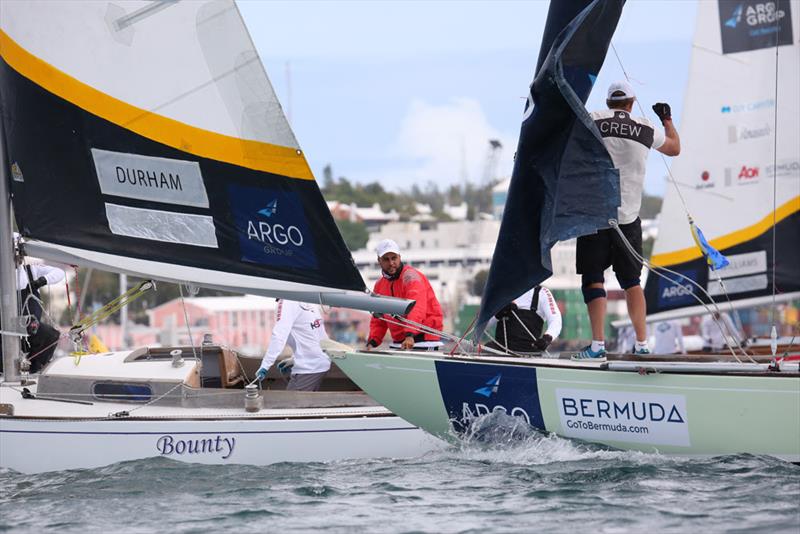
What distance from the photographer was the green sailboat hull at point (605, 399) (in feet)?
22.4

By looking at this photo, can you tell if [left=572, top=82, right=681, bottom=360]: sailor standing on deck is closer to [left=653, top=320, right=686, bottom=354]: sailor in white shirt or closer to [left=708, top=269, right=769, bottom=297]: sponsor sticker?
[left=708, top=269, right=769, bottom=297]: sponsor sticker

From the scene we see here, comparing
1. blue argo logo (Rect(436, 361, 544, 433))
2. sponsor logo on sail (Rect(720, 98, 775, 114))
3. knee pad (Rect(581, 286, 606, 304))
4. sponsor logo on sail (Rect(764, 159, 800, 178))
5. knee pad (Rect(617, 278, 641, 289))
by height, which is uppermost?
sponsor logo on sail (Rect(720, 98, 775, 114))

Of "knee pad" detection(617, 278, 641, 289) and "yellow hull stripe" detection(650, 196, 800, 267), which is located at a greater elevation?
"yellow hull stripe" detection(650, 196, 800, 267)

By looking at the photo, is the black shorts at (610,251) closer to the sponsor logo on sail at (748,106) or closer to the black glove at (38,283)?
the black glove at (38,283)

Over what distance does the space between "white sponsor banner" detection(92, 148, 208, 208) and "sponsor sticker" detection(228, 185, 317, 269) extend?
26 cm

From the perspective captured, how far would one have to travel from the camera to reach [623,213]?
770 cm

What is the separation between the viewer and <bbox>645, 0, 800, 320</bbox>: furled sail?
46.2 feet

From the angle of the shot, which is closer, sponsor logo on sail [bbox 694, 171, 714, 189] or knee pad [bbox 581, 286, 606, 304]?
knee pad [bbox 581, 286, 606, 304]

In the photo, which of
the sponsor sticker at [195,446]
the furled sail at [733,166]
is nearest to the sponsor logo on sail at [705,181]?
the furled sail at [733,166]

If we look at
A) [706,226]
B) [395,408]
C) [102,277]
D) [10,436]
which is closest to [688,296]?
[706,226]

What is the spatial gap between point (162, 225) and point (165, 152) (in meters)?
0.47

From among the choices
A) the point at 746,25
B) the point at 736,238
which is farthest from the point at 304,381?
the point at 746,25

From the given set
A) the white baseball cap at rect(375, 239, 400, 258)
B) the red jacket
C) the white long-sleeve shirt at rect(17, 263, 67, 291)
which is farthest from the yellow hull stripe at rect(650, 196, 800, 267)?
the white long-sleeve shirt at rect(17, 263, 67, 291)

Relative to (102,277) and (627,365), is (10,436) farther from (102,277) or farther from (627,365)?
(102,277)
